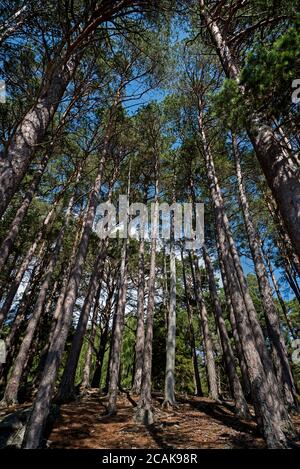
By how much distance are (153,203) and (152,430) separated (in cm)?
863

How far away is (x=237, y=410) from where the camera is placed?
25.2 feet

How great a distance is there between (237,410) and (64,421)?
4962 mm

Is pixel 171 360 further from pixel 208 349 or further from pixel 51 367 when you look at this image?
pixel 51 367

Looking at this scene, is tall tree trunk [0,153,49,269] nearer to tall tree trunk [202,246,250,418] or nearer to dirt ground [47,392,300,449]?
dirt ground [47,392,300,449]

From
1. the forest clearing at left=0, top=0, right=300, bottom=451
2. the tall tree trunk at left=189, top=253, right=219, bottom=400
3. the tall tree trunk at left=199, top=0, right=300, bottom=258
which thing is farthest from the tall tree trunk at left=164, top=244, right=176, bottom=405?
the tall tree trunk at left=199, top=0, right=300, bottom=258

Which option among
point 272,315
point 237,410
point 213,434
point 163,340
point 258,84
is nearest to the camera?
point 258,84

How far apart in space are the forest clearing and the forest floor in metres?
0.06

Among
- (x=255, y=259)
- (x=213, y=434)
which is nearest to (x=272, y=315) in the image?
(x=255, y=259)

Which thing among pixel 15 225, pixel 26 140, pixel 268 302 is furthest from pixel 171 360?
pixel 26 140

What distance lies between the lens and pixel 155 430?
5.89m

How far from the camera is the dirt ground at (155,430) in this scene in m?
4.95

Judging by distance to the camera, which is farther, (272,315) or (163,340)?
(163,340)
